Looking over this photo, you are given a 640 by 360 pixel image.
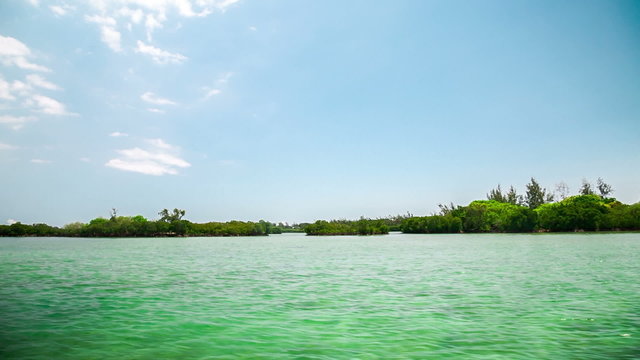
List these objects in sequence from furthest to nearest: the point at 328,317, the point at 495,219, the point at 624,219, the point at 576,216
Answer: the point at 495,219
the point at 576,216
the point at 624,219
the point at 328,317

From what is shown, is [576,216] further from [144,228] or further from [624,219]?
[144,228]

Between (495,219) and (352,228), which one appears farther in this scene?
(352,228)

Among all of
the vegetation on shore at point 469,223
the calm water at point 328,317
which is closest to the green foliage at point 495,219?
the vegetation on shore at point 469,223

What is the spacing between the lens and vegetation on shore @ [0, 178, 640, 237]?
4451 inches

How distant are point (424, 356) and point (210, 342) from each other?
524cm

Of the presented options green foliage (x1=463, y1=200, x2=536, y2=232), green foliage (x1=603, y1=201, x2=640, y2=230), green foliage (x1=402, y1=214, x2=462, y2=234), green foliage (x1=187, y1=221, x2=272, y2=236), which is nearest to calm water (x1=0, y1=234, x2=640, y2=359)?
green foliage (x1=603, y1=201, x2=640, y2=230)

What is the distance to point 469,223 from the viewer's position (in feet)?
470

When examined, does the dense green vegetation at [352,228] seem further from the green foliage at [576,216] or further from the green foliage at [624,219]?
the green foliage at [624,219]

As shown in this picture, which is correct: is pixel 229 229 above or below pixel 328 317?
above

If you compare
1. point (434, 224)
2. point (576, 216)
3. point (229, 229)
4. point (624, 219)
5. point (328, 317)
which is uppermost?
point (576, 216)

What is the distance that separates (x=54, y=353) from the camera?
9008mm

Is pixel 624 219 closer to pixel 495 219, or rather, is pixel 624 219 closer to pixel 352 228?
pixel 495 219

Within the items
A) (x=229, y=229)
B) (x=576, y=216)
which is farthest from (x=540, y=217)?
(x=229, y=229)

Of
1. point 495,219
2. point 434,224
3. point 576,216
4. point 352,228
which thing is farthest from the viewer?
point 352,228
